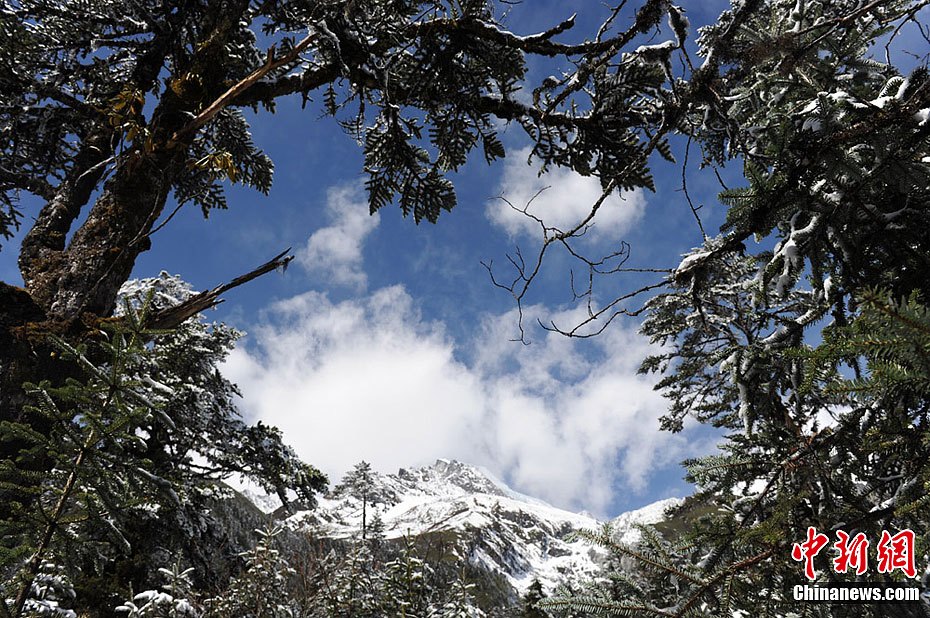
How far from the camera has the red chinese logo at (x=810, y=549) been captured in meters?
2.44

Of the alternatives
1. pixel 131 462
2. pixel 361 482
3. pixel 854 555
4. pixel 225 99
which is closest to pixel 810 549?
pixel 854 555

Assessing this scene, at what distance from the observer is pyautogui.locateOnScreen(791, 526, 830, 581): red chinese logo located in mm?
2438

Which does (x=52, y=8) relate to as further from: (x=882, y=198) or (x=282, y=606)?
(x=282, y=606)

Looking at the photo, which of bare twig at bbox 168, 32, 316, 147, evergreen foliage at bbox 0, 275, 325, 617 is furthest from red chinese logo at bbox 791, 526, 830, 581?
bare twig at bbox 168, 32, 316, 147

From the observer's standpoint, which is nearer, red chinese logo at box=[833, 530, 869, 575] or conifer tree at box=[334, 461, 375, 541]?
red chinese logo at box=[833, 530, 869, 575]

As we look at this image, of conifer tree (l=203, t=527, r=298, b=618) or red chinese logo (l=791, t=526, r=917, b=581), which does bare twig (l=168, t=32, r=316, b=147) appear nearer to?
red chinese logo (l=791, t=526, r=917, b=581)

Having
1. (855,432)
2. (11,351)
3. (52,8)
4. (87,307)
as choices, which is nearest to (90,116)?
(52,8)

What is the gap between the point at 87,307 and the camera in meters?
3.46

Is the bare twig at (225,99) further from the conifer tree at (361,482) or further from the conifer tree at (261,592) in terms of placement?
the conifer tree at (361,482)

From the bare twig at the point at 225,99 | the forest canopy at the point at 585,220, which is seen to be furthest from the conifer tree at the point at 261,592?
the bare twig at the point at 225,99

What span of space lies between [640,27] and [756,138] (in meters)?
0.90

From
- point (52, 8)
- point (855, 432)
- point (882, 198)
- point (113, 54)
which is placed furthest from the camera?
point (113, 54)

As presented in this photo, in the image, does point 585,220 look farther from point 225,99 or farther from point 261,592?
point 261,592

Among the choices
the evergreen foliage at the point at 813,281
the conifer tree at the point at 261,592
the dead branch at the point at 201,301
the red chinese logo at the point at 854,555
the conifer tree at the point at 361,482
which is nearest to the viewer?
the evergreen foliage at the point at 813,281
